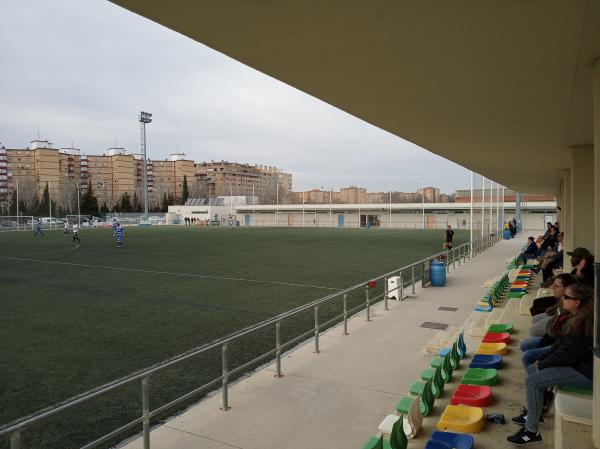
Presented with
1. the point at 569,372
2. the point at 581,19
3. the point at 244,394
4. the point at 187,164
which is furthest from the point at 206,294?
the point at 187,164

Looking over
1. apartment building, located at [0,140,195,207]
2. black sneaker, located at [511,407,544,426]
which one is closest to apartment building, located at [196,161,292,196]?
apartment building, located at [0,140,195,207]

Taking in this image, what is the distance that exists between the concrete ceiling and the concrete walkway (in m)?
3.58

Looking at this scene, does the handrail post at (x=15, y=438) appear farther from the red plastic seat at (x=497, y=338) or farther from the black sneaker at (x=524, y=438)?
the red plastic seat at (x=497, y=338)

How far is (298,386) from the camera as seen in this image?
647cm

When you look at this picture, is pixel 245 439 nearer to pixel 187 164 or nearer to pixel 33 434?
pixel 33 434

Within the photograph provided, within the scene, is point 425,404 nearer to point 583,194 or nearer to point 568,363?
point 568,363

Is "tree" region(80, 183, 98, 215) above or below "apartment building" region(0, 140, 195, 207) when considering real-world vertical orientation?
below

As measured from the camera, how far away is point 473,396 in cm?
532

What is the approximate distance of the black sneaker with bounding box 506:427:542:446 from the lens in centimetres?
427

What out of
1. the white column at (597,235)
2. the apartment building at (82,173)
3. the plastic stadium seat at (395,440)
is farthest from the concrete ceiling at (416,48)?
the apartment building at (82,173)

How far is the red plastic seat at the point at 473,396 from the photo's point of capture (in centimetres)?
519

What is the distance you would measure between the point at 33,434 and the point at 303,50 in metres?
5.50

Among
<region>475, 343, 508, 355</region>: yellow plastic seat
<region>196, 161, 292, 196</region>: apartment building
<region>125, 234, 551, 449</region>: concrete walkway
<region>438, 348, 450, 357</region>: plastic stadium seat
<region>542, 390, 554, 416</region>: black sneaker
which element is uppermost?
<region>196, 161, 292, 196</region>: apartment building

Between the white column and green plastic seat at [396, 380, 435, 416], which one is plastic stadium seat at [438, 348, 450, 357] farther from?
the white column
